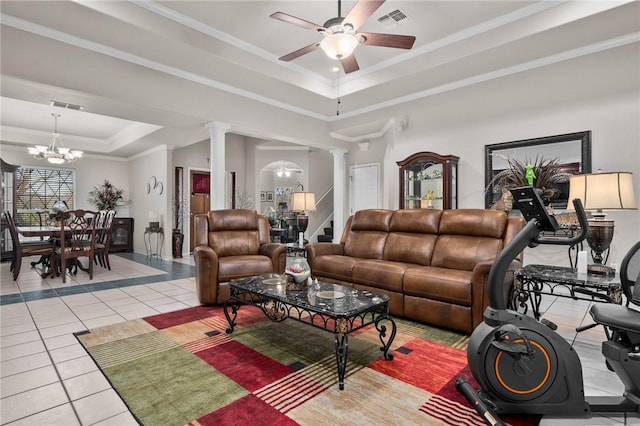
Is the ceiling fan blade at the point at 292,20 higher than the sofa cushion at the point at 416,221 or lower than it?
higher

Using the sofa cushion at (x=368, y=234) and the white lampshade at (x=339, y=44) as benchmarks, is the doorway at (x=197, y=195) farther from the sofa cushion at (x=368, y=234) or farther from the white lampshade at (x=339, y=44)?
the white lampshade at (x=339, y=44)

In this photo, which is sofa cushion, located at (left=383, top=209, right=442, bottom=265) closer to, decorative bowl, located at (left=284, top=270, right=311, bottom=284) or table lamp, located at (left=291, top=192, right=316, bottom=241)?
table lamp, located at (left=291, top=192, right=316, bottom=241)

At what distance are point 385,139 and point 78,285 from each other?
568 cm

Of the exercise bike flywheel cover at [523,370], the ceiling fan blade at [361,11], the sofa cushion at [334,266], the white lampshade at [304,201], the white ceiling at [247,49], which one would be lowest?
the exercise bike flywheel cover at [523,370]

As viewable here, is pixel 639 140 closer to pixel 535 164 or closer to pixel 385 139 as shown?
pixel 535 164

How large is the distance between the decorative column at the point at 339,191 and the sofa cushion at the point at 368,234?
283cm

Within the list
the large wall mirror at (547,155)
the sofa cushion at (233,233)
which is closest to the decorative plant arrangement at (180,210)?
the sofa cushion at (233,233)

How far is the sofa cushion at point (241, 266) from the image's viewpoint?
3.68 metres

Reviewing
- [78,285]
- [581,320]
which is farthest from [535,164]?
[78,285]

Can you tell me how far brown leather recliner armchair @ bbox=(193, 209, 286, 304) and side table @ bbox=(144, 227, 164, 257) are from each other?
150 inches

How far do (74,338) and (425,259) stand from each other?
3.34 m

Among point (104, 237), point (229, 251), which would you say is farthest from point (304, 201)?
point (104, 237)

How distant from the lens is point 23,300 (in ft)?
13.0

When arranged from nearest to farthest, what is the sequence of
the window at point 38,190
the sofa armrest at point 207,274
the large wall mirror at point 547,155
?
the sofa armrest at point 207,274, the large wall mirror at point 547,155, the window at point 38,190
